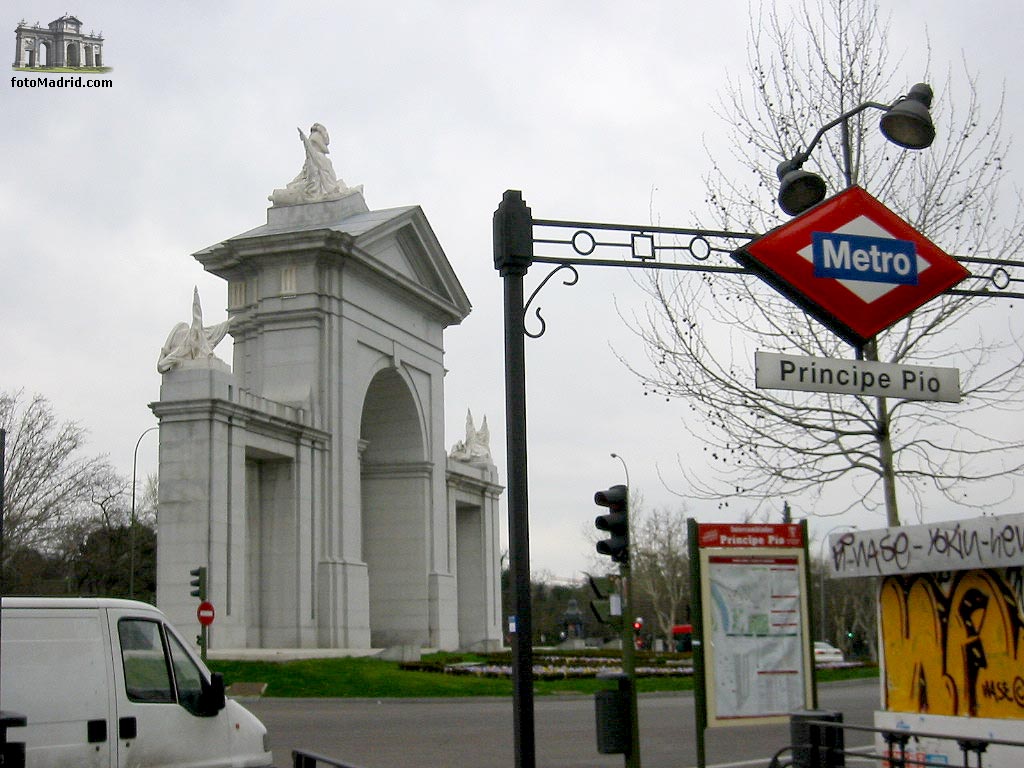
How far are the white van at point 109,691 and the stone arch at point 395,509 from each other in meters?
38.7

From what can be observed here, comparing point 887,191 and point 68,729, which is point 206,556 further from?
point 68,729

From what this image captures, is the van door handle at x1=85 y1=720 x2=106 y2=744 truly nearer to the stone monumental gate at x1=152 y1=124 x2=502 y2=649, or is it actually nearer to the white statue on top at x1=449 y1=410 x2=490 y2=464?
the stone monumental gate at x1=152 y1=124 x2=502 y2=649

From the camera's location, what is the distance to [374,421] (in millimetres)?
50969

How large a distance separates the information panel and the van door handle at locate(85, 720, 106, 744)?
4.93 m

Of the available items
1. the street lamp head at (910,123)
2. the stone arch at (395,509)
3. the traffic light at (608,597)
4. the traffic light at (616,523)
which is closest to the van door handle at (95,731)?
the traffic light at (616,523)

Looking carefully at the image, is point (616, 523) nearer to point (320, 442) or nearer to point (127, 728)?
point (127, 728)

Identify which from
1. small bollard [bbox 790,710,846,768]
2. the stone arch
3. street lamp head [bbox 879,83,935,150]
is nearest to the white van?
small bollard [bbox 790,710,846,768]

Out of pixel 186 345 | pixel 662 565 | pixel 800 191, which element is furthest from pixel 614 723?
pixel 662 565

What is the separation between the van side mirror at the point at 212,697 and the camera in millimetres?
10281

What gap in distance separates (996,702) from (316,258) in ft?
118

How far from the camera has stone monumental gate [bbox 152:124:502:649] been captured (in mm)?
36312

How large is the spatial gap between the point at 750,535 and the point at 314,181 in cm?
3733

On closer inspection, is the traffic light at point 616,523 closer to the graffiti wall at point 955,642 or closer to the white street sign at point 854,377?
the graffiti wall at point 955,642

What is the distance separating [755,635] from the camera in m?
10.9
